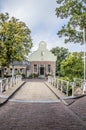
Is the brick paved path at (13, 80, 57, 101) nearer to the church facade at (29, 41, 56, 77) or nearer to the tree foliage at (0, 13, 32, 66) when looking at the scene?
the tree foliage at (0, 13, 32, 66)

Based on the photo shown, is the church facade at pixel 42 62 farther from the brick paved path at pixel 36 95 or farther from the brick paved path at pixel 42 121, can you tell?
the brick paved path at pixel 42 121

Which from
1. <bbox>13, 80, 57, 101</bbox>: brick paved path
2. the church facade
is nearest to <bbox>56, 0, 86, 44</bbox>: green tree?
<bbox>13, 80, 57, 101</bbox>: brick paved path

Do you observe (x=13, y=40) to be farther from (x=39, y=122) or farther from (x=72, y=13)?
(x=39, y=122)

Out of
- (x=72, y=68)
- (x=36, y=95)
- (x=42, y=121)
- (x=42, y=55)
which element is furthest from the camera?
(x=42, y=55)

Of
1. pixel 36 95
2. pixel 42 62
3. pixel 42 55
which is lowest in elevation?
pixel 36 95

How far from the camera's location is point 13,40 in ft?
129

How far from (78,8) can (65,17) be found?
1.39 meters

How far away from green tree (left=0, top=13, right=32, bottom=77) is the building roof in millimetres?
28866

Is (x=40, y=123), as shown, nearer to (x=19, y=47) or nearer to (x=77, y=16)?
(x=77, y=16)

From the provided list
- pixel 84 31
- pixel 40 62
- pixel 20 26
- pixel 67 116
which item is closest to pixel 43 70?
pixel 40 62

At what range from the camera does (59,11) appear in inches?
993

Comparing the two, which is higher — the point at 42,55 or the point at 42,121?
the point at 42,55

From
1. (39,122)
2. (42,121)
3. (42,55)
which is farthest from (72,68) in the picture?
(42,55)

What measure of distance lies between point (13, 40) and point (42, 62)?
105 ft
